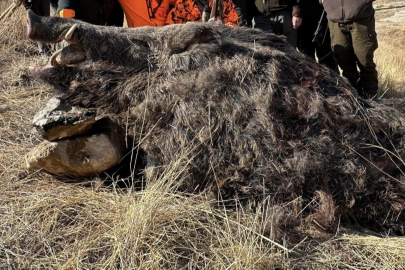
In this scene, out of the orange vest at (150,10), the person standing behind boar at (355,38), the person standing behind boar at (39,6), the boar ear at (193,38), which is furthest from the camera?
the person standing behind boar at (39,6)

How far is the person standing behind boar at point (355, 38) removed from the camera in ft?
14.4

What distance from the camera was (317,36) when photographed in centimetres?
526

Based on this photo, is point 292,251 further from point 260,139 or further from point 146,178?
point 146,178

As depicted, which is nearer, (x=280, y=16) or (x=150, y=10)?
(x=150, y=10)

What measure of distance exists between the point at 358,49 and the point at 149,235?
3331mm

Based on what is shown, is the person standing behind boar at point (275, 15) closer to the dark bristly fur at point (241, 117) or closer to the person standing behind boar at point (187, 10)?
the person standing behind boar at point (187, 10)

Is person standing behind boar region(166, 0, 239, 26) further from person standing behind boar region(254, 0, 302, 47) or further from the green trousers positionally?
the green trousers

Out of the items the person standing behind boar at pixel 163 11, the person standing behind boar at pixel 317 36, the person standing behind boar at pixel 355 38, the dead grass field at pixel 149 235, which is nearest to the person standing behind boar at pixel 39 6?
the person standing behind boar at pixel 163 11

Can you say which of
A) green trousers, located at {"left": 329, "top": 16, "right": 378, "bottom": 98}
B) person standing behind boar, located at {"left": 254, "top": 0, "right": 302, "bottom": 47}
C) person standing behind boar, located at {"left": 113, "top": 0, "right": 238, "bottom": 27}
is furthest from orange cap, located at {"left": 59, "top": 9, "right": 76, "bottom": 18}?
green trousers, located at {"left": 329, "top": 16, "right": 378, "bottom": 98}

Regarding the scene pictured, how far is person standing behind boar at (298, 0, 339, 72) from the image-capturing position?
5.26 metres

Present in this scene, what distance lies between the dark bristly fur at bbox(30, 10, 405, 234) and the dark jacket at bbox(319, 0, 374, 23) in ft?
5.23

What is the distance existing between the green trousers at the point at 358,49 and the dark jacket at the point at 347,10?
0.28ft

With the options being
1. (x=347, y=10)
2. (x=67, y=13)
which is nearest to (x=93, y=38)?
(x=67, y=13)

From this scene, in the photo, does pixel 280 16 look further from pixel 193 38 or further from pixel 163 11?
pixel 193 38
